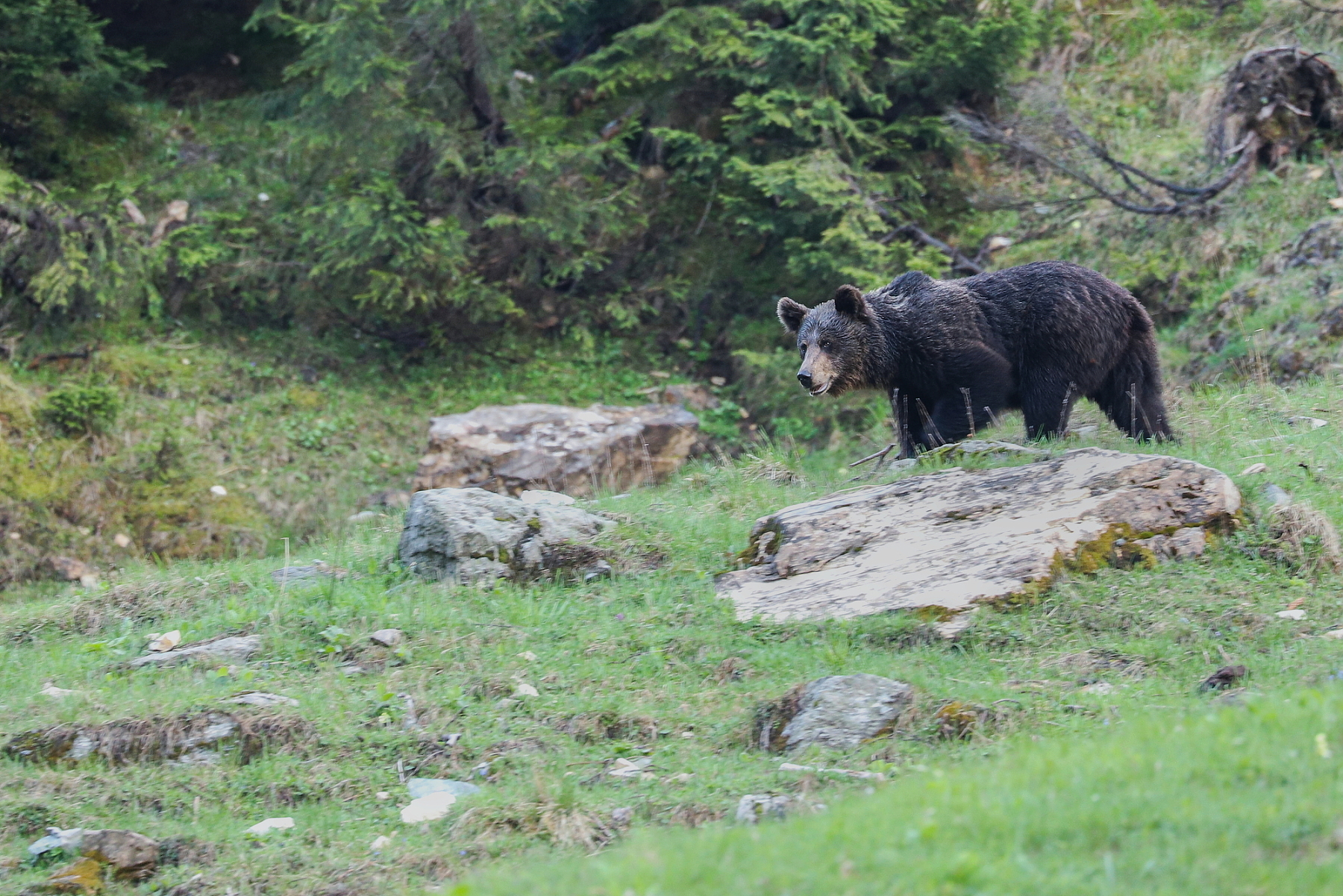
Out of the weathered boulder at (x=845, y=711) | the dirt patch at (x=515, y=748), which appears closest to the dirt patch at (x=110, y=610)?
the dirt patch at (x=515, y=748)

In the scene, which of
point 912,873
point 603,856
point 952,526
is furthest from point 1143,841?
point 952,526

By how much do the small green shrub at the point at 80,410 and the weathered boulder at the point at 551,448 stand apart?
338 centimetres

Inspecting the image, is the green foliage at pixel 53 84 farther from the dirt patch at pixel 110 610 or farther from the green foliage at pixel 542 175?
the dirt patch at pixel 110 610

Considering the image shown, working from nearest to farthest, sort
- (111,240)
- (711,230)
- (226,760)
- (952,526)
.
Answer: (226,760)
(952,526)
(111,240)
(711,230)

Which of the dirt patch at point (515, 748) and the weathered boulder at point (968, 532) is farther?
the weathered boulder at point (968, 532)

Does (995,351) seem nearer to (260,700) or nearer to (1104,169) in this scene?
(260,700)

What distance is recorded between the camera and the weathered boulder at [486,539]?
293 inches

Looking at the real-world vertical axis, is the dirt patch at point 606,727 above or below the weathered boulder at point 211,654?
above

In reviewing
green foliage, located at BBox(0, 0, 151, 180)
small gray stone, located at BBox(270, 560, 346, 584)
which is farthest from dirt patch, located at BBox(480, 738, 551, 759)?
green foliage, located at BBox(0, 0, 151, 180)

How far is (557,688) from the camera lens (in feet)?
19.7

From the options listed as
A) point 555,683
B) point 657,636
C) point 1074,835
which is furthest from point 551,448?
point 1074,835

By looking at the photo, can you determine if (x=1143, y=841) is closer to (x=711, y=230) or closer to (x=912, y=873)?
(x=912, y=873)

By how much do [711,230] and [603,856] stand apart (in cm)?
1338

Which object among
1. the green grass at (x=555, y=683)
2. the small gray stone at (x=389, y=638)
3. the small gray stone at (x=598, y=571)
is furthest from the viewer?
the small gray stone at (x=598, y=571)
